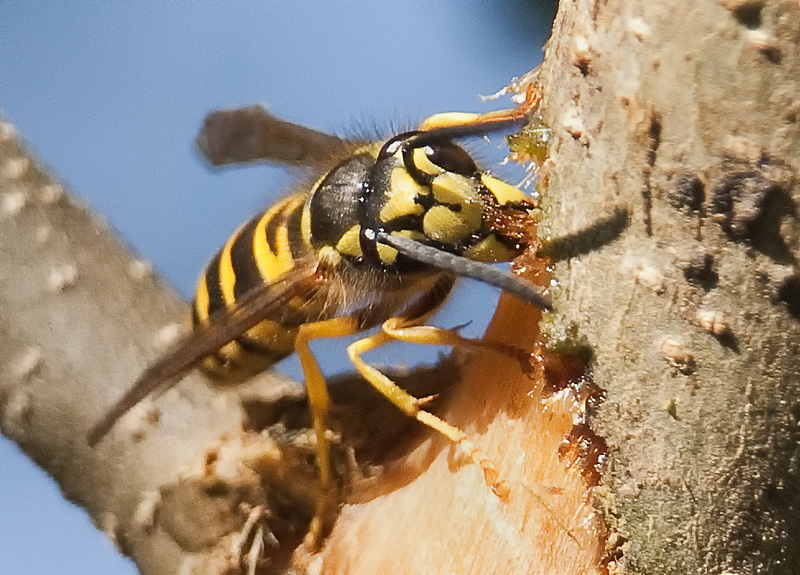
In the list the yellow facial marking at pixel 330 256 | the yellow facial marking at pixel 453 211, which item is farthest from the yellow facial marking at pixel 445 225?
the yellow facial marking at pixel 330 256

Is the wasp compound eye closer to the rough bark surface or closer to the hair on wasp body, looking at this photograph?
the hair on wasp body

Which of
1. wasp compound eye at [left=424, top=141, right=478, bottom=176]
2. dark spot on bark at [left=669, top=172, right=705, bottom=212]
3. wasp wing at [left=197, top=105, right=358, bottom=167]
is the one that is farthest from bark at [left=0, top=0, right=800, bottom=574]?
wasp wing at [left=197, top=105, right=358, bottom=167]

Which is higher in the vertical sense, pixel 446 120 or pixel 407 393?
pixel 446 120

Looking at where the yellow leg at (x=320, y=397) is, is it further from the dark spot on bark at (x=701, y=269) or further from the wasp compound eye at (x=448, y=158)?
the dark spot on bark at (x=701, y=269)

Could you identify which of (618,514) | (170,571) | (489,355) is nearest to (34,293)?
(170,571)

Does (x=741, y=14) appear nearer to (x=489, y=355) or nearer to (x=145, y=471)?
(x=489, y=355)

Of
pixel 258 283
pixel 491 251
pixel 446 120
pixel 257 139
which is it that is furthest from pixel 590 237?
pixel 257 139

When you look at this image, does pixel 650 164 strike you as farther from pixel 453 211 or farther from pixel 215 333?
pixel 215 333
